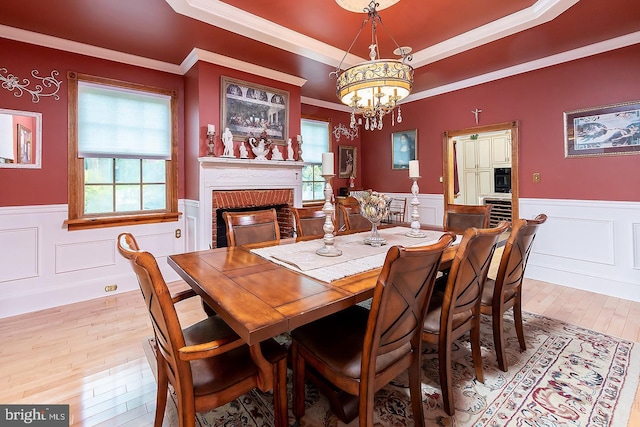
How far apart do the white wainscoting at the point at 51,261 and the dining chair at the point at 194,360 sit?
2452 millimetres

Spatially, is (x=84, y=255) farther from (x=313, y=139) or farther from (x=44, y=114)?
(x=313, y=139)

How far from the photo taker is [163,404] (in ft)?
4.46

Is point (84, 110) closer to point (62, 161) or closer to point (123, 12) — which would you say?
point (62, 161)

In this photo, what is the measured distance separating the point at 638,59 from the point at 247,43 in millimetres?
3955

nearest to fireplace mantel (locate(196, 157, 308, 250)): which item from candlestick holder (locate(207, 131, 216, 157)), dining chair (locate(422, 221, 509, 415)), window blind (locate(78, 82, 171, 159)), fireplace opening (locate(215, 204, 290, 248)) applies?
candlestick holder (locate(207, 131, 216, 157))

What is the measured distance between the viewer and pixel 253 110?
3.80m

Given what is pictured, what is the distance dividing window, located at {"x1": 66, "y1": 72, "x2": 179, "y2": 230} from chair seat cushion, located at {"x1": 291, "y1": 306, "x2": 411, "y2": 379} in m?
2.88

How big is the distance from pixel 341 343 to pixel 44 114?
11.7 ft

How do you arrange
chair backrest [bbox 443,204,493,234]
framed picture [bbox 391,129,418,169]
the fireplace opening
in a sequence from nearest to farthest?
chair backrest [bbox 443,204,493,234], the fireplace opening, framed picture [bbox 391,129,418,169]

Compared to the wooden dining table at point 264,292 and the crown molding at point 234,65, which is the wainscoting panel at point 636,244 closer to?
the wooden dining table at point 264,292

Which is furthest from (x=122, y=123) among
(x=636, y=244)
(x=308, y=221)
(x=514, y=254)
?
(x=636, y=244)

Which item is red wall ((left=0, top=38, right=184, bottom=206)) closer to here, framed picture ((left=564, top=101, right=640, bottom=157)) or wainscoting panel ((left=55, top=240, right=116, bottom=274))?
wainscoting panel ((left=55, top=240, right=116, bottom=274))

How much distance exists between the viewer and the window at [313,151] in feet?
17.0

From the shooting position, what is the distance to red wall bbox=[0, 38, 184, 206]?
2.80m
